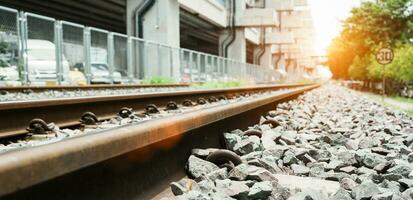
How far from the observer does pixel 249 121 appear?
5.67 meters

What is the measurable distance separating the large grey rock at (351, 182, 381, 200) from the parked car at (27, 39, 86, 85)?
41.0 ft

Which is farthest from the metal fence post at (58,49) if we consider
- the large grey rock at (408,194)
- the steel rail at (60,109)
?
the large grey rock at (408,194)

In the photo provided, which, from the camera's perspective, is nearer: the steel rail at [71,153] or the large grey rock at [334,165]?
the steel rail at [71,153]

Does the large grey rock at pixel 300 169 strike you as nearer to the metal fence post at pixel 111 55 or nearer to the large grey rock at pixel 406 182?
the large grey rock at pixel 406 182

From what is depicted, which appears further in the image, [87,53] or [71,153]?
[87,53]

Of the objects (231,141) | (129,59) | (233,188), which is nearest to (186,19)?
(129,59)

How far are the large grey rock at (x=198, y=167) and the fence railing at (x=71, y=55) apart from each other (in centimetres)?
1079

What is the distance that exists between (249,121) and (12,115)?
2.51m

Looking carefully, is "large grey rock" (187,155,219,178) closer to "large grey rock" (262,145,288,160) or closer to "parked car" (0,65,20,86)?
"large grey rock" (262,145,288,160)

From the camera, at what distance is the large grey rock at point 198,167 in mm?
2971

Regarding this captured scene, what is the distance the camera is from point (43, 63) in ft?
47.8

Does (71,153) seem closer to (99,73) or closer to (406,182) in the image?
(406,182)

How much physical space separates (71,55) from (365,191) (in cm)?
1465

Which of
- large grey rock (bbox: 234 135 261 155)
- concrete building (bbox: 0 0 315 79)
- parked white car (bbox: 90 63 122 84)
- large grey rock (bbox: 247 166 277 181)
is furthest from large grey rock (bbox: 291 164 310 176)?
concrete building (bbox: 0 0 315 79)
